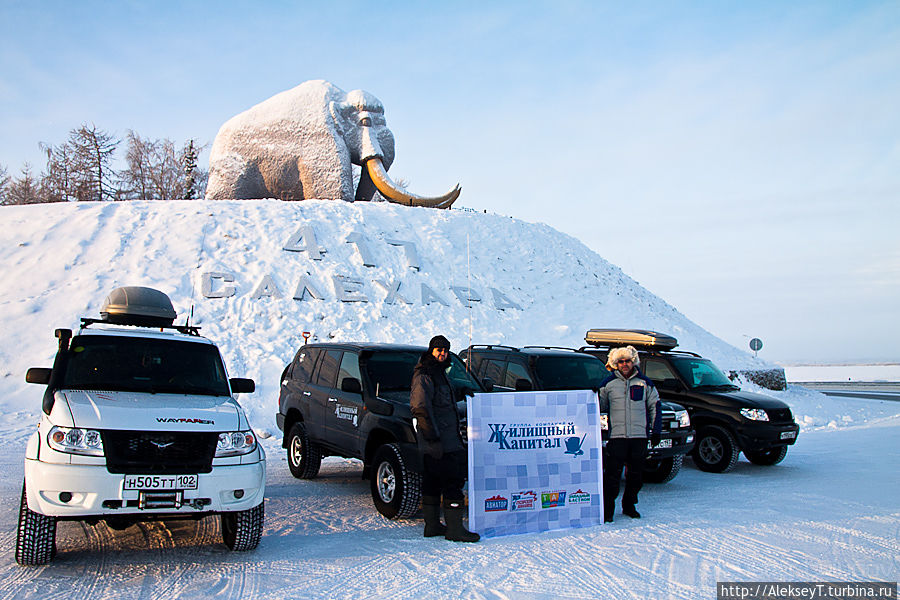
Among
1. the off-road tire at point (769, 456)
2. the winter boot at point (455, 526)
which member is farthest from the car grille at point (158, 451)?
the off-road tire at point (769, 456)

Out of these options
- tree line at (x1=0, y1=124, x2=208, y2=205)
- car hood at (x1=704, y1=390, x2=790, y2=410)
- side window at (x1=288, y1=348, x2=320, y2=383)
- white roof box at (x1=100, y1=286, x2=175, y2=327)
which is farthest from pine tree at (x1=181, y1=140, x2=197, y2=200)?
car hood at (x1=704, y1=390, x2=790, y2=410)

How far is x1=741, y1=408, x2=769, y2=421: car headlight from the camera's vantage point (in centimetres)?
1023

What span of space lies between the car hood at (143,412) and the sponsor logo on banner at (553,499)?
9.80 feet

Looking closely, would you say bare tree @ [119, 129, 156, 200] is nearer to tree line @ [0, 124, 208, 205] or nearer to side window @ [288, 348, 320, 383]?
tree line @ [0, 124, 208, 205]

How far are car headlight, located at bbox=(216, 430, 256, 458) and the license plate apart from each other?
0.95 ft

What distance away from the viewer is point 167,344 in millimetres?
6590

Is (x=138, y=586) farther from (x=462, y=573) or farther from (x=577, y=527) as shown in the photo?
(x=577, y=527)

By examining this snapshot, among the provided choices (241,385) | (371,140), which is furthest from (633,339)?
(371,140)

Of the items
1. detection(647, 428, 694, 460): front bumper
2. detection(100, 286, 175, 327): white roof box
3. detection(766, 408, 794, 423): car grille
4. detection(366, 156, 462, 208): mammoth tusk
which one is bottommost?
detection(647, 428, 694, 460): front bumper

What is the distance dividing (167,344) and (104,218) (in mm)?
17999

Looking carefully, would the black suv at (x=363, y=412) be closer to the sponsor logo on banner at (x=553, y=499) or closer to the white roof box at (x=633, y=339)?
the sponsor logo on banner at (x=553, y=499)

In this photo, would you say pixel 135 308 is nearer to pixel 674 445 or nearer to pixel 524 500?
pixel 524 500

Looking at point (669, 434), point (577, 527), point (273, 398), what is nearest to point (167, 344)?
point (577, 527)

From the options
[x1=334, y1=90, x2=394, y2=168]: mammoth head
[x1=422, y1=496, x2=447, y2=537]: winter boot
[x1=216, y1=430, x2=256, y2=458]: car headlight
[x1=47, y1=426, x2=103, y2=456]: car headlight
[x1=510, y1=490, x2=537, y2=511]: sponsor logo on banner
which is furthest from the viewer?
[x1=334, y1=90, x2=394, y2=168]: mammoth head
